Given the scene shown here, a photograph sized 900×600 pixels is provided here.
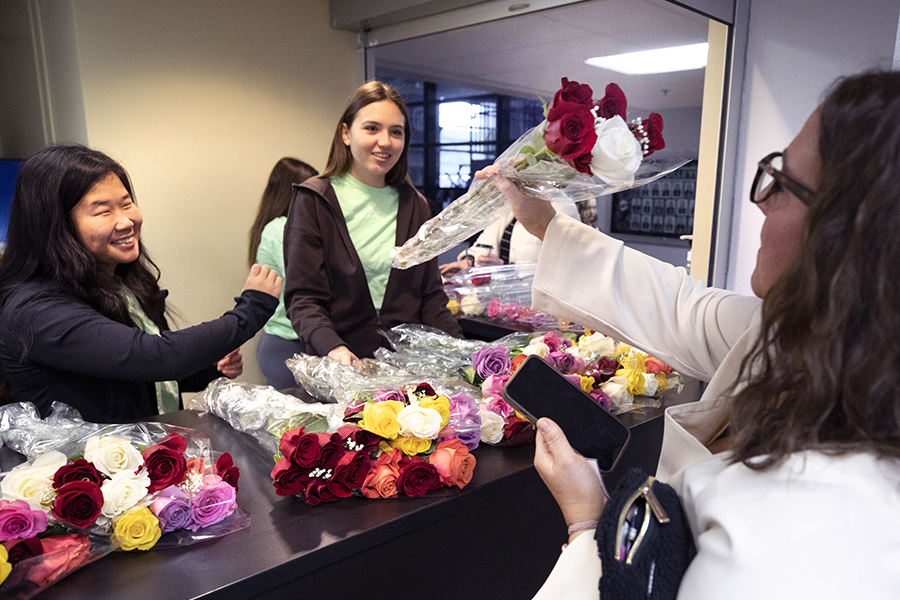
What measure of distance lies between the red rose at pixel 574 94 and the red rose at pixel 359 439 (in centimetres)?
71

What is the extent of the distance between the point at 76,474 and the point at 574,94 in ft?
3.49

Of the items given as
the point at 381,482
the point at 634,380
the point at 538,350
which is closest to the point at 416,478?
the point at 381,482

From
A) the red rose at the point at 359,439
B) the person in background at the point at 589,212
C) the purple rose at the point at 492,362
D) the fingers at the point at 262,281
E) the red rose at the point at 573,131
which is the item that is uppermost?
the red rose at the point at 573,131

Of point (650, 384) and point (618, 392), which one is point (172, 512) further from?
point (650, 384)

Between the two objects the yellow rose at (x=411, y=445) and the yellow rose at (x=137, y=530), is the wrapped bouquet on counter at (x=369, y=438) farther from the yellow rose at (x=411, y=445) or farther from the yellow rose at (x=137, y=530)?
the yellow rose at (x=137, y=530)

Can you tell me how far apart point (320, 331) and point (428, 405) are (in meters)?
0.77

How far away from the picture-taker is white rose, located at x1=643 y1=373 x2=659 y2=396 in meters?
1.62

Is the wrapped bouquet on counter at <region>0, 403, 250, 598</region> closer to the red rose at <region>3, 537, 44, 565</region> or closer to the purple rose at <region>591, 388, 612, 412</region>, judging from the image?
the red rose at <region>3, 537, 44, 565</region>

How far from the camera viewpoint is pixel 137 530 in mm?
929

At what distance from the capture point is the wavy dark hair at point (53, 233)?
1.50 meters

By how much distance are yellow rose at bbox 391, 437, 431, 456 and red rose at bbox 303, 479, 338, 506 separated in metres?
0.16

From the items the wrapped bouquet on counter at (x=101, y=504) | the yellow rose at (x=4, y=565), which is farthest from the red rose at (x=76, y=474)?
the yellow rose at (x=4, y=565)

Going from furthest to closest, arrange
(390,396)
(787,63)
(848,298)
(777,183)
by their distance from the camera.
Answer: (787,63) → (390,396) → (777,183) → (848,298)

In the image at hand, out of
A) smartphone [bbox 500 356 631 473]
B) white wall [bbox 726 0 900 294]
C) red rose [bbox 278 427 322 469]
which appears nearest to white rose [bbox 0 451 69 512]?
red rose [bbox 278 427 322 469]
